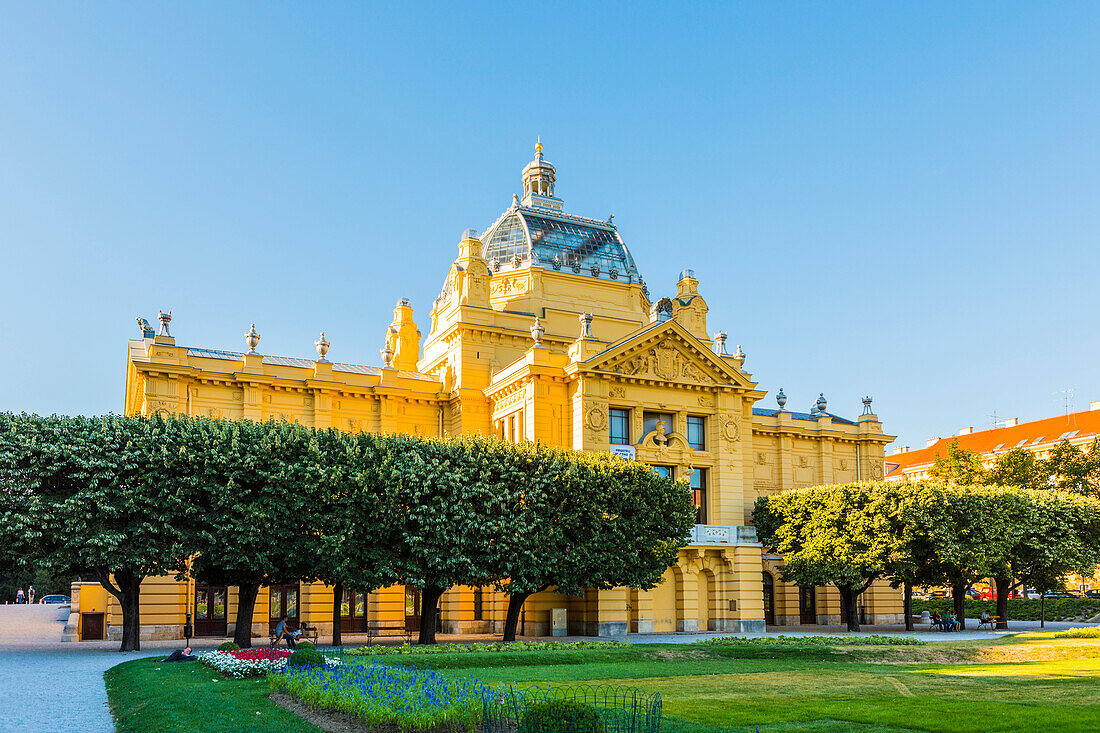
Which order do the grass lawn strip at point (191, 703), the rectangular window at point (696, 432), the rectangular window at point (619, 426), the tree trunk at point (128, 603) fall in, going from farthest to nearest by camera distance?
the rectangular window at point (696, 432)
the rectangular window at point (619, 426)
the tree trunk at point (128, 603)
the grass lawn strip at point (191, 703)

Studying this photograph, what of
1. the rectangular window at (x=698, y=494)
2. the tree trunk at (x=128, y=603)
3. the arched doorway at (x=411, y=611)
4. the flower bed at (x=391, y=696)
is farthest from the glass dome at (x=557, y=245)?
the flower bed at (x=391, y=696)

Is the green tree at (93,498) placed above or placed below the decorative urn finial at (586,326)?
below

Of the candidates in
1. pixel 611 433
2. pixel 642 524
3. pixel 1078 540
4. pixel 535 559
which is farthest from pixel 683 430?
pixel 1078 540

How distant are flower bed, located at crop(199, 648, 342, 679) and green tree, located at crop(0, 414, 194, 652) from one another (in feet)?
36.6

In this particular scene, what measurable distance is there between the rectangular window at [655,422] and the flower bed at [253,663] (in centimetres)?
3088

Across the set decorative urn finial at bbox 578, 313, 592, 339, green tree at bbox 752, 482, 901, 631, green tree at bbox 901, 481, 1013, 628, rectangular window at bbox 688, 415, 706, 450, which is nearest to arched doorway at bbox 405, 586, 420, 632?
decorative urn finial at bbox 578, 313, 592, 339

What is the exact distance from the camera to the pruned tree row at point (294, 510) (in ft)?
125

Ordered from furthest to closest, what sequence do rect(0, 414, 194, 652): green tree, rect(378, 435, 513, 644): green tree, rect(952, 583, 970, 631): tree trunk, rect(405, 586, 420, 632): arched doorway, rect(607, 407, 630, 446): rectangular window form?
1. rect(952, 583, 970, 631): tree trunk
2. rect(405, 586, 420, 632): arched doorway
3. rect(607, 407, 630, 446): rectangular window
4. rect(378, 435, 513, 644): green tree
5. rect(0, 414, 194, 652): green tree

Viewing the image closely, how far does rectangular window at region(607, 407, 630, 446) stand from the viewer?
5528 centimetres

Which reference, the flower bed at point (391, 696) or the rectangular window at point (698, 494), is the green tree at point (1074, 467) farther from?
the flower bed at point (391, 696)

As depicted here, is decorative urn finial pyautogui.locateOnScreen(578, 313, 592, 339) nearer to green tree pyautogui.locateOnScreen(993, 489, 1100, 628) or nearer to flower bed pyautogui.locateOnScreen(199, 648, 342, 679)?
green tree pyautogui.locateOnScreen(993, 489, 1100, 628)

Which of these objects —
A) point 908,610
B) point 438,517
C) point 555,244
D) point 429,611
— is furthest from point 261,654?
point 908,610

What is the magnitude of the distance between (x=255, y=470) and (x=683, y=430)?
2706cm

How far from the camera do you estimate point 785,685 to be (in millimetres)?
26125
